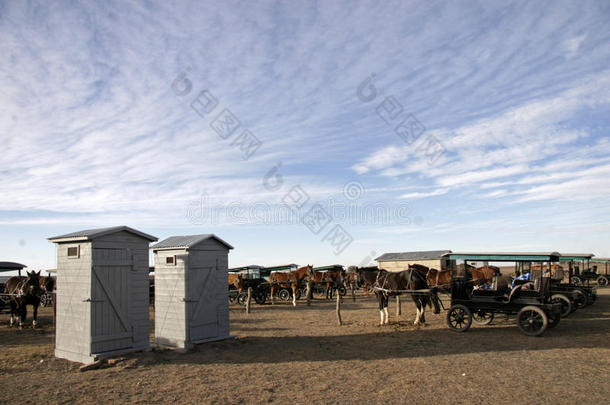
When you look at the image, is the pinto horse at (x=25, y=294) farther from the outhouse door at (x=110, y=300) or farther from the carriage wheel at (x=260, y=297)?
the carriage wheel at (x=260, y=297)

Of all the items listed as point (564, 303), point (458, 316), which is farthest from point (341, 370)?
point (564, 303)

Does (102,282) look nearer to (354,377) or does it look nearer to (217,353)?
(217,353)

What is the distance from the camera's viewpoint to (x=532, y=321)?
1316 centimetres

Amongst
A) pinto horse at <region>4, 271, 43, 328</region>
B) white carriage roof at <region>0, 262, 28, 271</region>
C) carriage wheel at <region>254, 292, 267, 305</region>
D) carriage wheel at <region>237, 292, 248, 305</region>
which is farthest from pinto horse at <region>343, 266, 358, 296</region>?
white carriage roof at <region>0, 262, 28, 271</region>

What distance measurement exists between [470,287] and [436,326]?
1850mm

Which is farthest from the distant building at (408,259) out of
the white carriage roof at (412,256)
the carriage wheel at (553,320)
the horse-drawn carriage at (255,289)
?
the carriage wheel at (553,320)

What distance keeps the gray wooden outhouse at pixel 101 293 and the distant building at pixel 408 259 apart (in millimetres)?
30366

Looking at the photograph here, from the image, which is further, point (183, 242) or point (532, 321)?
point (532, 321)

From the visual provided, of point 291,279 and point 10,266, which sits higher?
point 10,266

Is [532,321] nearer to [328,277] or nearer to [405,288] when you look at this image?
[405,288]

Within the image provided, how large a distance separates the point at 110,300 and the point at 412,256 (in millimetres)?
33072

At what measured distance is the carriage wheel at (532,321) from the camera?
12852 millimetres

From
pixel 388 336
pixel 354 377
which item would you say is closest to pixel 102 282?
pixel 354 377

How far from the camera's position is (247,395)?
7.64 m
